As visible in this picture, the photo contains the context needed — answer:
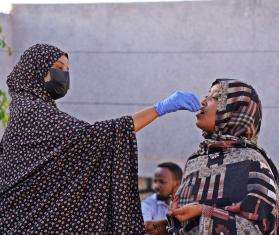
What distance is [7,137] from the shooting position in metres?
4.41

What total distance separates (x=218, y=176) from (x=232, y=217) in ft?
0.88

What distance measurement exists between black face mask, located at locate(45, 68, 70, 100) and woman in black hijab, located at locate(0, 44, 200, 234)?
0.56 ft

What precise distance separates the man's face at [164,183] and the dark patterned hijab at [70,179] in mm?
2685

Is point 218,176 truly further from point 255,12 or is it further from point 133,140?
point 255,12

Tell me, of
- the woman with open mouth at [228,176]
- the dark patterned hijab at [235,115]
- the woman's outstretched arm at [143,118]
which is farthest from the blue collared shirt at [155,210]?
the woman's outstretched arm at [143,118]

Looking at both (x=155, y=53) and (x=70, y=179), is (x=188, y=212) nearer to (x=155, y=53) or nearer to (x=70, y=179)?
(x=70, y=179)

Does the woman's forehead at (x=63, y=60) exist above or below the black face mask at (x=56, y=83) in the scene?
above

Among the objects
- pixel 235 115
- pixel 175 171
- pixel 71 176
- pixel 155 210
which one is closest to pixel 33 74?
pixel 71 176

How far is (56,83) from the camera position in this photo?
176 inches

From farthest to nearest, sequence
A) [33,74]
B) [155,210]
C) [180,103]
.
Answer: [155,210] → [33,74] → [180,103]

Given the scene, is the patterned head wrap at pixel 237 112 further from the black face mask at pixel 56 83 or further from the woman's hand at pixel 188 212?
the black face mask at pixel 56 83

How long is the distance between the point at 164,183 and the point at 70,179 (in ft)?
9.43

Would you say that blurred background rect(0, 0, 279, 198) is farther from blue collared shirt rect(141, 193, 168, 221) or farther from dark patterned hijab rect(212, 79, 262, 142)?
dark patterned hijab rect(212, 79, 262, 142)

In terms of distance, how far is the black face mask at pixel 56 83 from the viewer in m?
4.48
